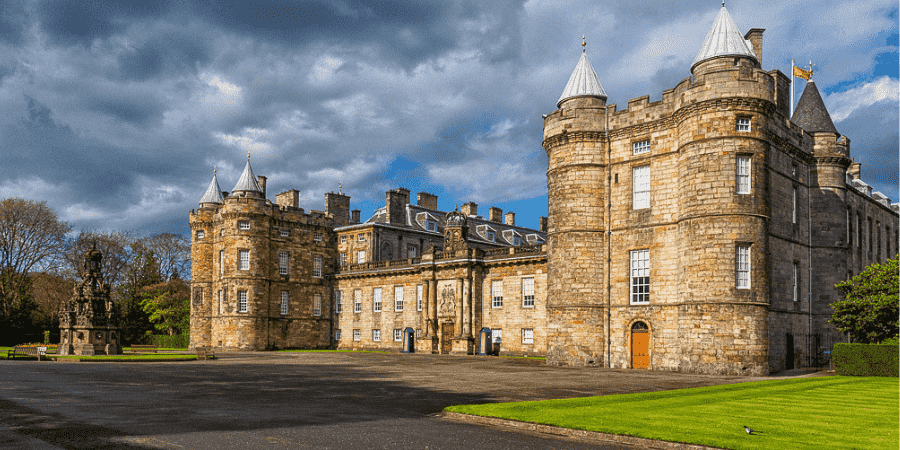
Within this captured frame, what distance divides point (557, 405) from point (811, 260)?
28301mm

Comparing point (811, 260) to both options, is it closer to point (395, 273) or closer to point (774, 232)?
point (774, 232)

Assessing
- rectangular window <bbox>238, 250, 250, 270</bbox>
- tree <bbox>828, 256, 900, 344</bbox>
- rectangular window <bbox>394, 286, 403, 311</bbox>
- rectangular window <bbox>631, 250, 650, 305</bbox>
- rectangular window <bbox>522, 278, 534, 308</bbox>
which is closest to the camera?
tree <bbox>828, 256, 900, 344</bbox>

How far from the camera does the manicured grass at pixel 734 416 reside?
10.8m

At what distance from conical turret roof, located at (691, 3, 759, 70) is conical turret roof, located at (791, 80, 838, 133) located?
29.3 feet

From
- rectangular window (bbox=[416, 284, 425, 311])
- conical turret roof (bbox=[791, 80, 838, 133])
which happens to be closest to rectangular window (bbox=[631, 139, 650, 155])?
conical turret roof (bbox=[791, 80, 838, 133])

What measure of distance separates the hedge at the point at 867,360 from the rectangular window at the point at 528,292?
2011cm

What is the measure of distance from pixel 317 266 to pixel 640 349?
118 feet

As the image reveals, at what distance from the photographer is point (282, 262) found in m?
59.6

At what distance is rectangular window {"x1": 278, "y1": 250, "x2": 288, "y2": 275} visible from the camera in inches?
2338

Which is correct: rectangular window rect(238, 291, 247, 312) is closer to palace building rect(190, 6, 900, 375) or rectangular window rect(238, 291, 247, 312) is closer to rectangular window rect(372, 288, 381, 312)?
rectangular window rect(372, 288, 381, 312)

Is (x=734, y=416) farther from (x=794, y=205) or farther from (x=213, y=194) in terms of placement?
(x=213, y=194)

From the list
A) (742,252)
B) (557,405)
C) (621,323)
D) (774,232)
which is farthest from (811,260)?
(557,405)

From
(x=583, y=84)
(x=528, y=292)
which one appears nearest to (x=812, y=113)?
(x=583, y=84)

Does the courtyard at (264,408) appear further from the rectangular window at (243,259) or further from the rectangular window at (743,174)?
the rectangular window at (243,259)
